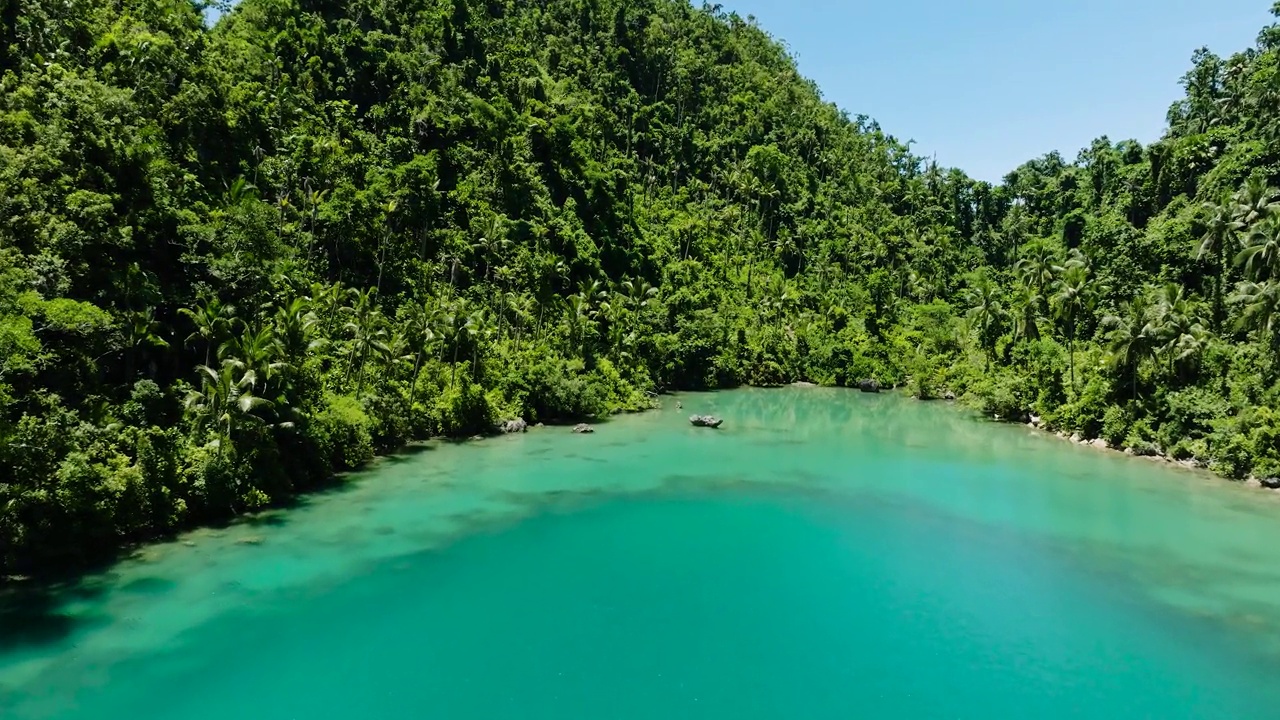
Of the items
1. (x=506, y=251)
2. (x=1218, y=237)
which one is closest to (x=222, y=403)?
(x=506, y=251)

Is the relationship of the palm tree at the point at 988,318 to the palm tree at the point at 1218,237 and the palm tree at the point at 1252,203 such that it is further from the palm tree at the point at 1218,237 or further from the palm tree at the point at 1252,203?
the palm tree at the point at 1252,203

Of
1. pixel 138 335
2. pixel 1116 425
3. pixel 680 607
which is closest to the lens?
pixel 680 607

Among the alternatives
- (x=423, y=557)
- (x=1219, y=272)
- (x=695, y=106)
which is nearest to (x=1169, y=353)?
(x=1219, y=272)

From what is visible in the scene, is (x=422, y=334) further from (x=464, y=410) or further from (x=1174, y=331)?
(x=1174, y=331)

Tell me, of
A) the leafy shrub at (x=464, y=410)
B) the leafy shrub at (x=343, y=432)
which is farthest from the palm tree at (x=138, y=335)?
the leafy shrub at (x=464, y=410)

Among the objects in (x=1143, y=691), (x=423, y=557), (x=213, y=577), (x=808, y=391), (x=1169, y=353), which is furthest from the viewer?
(x=808, y=391)

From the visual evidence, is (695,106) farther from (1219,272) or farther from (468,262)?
(1219,272)
